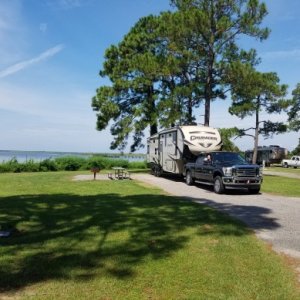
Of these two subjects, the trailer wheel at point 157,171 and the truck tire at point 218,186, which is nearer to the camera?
the truck tire at point 218,186

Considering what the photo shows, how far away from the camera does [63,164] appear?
129ft

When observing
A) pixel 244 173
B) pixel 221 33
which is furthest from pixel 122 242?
pixel 221 33

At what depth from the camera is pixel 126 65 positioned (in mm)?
36938

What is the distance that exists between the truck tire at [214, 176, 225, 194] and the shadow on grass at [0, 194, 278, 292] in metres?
4.77

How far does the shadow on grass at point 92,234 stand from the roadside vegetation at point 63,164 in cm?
2419

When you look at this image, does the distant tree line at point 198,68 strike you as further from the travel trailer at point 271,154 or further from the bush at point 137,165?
the travel trailer at point 271,154

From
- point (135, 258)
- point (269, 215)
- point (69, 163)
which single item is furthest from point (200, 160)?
point (69, 163)

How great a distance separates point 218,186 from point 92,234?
10.7 m

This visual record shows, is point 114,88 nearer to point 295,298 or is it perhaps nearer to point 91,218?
point 91,218

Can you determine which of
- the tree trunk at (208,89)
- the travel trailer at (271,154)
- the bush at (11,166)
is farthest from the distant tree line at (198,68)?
the travel trailer at (271,154)

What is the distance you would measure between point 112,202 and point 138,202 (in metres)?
0.79

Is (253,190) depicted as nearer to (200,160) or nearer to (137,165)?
(200,160)

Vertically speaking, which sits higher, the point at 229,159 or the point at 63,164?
the point at 229,159

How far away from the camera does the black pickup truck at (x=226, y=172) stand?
1827 cm
